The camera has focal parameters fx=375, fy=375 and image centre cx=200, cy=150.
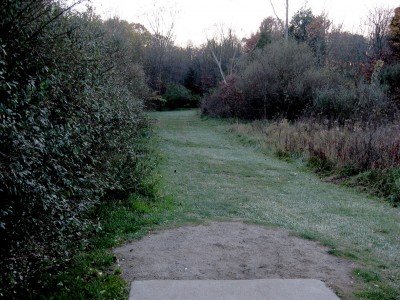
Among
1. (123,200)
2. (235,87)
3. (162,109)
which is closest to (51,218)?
(123,200)

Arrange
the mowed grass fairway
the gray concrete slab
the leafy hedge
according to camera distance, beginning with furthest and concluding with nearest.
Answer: the mowed grass fairway → the gray concrete slab → the leafy hedge

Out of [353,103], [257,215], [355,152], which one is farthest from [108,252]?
[353,103]

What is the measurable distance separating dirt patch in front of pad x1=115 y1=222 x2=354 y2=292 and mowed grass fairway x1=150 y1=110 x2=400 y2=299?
0.33 meters

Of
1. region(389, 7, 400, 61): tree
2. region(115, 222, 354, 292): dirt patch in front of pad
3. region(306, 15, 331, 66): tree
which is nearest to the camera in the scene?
region(115, 222, 354, 292): dirt patch in front of pad

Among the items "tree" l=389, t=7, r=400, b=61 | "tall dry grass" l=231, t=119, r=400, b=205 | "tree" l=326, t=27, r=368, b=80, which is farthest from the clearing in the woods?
"tree" l=326, t=27, r=368, b=80

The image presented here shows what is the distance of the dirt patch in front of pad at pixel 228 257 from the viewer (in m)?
4.40

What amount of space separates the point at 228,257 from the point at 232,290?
3.27 feet

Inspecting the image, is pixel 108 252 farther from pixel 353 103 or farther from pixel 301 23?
pixel 301 23

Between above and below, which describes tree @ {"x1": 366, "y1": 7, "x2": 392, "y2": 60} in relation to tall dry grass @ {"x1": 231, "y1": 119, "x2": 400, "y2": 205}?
above

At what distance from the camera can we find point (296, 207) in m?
7.81

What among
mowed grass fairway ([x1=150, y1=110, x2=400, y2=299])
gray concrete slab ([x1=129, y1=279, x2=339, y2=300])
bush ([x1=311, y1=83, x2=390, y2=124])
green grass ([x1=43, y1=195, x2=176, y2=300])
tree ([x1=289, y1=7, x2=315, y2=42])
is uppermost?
tree ([x1=289, y1=7, x2=315, y2=42])

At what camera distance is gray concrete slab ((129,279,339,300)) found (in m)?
3.78

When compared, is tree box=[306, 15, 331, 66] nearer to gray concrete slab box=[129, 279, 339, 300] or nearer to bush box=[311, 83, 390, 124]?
bush box=[311, 83, 390, 124]

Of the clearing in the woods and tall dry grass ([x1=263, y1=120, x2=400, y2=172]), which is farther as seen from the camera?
tall dry grass ([x1=263, y1=120, x2=400, y2=172])
